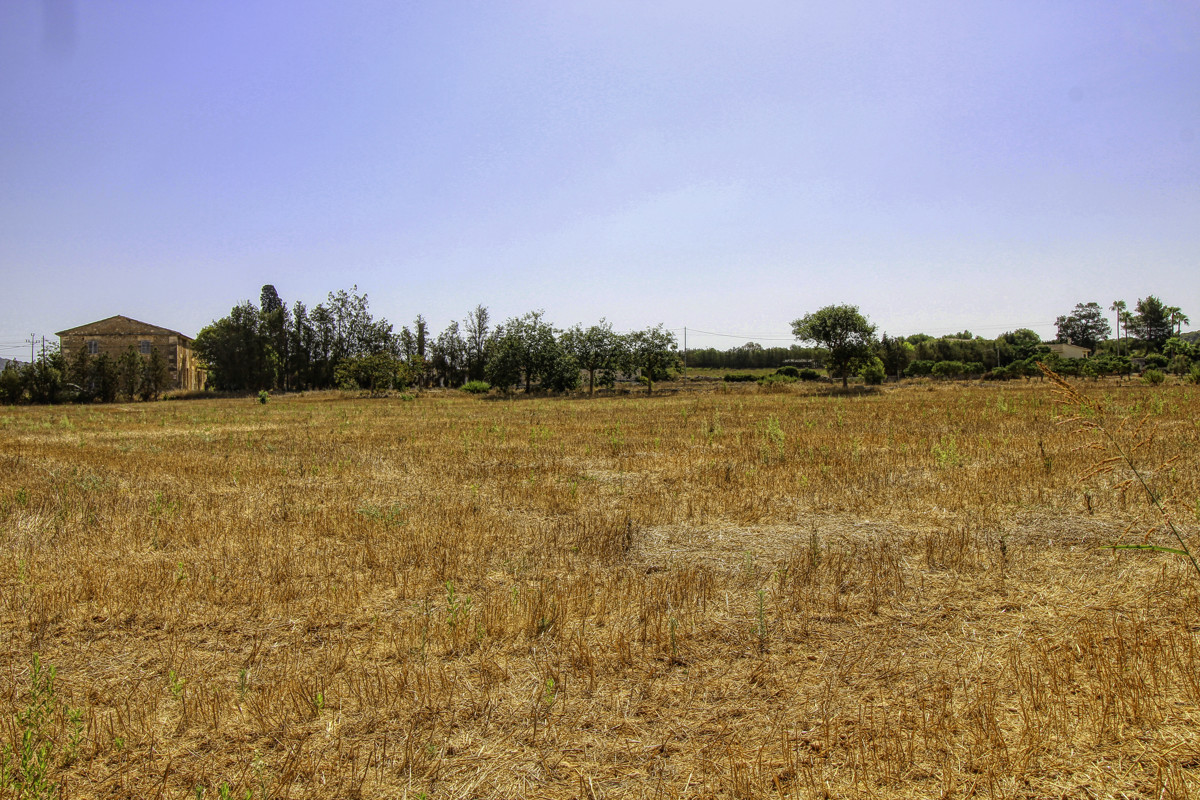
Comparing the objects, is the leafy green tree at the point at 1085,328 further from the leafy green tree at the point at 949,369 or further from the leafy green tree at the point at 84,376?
the leafy green tree at the point at 84,376

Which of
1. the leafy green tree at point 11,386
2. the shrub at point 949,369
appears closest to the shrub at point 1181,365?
the shrub at point 949,369

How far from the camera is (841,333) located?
50000mm

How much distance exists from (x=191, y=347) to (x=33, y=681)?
91749mm

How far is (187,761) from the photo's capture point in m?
3.63

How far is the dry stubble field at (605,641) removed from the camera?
3.49m

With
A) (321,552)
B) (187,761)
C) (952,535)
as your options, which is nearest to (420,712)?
(187,761)

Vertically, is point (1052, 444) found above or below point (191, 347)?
below

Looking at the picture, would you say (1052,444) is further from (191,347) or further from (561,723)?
(191,347)

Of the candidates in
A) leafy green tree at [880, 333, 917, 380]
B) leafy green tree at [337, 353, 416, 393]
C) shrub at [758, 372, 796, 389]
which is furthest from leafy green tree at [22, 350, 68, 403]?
leafy green tree at [880, 333, 917, 380]

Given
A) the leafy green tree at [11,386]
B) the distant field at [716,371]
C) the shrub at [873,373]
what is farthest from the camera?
the distant field at [716,371]

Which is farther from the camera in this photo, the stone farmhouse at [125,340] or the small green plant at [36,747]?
the stone farmhouse at [125,340]

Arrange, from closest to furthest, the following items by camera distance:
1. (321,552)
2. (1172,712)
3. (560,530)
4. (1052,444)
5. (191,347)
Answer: (1172,712) < (321,552) < (560,530) < (1052,444) < (191,347)

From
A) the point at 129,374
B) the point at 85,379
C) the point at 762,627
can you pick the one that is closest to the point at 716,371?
the point at 129,374

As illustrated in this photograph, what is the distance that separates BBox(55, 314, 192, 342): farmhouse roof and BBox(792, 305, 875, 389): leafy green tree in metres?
71.0
